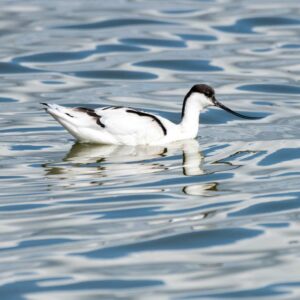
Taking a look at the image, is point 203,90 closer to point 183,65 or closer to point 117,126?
point 117,126

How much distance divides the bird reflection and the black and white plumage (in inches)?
3.7

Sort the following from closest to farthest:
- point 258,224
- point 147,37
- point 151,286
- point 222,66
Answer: point 151,286, point 258,224, point 222,66, point 147,37

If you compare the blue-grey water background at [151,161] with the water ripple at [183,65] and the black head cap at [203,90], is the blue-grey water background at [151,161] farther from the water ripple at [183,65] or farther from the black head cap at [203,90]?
the black head cap at [203,90]

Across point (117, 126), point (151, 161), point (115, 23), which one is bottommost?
point (151, 161)

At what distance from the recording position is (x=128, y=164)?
46.3 ft

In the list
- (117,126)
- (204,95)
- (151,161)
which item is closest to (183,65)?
(204,95)

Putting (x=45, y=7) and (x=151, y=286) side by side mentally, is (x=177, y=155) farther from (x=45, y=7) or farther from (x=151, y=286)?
(x=45, y=7)

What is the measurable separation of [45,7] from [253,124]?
8.53 m

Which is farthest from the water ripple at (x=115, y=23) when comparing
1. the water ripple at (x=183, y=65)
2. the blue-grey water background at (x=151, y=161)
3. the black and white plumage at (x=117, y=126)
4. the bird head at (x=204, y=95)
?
the black and white plumage at (x=117, y=126)

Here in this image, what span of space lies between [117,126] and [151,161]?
3.07ft

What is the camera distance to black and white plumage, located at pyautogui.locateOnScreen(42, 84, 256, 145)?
586 inches

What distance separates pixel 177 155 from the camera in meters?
14.9

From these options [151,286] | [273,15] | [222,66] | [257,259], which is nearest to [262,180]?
[257,259]

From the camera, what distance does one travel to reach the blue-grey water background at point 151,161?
396 inches
